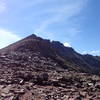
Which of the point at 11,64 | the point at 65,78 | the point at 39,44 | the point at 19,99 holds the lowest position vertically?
the point at 19,99

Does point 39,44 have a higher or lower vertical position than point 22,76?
higher

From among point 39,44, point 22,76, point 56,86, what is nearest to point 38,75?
point 22,76

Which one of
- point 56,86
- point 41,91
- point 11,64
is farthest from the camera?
point 11,64

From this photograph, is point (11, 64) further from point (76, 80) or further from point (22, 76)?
point (76, 80)

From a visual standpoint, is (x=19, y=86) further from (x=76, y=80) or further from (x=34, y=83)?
(x=76, y=80)

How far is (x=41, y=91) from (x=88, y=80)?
11.4 m

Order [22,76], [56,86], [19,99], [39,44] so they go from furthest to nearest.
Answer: [39,44], [22,76], [56,86], [19,99]

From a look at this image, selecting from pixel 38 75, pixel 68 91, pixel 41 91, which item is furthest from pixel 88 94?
pixel 38 75

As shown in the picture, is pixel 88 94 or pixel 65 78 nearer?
pixel 88 94

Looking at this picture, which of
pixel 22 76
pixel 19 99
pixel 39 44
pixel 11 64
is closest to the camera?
pixel 19 99

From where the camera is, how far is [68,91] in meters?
33.7

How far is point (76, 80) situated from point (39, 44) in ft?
176

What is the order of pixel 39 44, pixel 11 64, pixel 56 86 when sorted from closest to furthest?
1. pixel 56 86
2. pixel 11 64
3. pixel 39 44

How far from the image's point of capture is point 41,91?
3350cm
